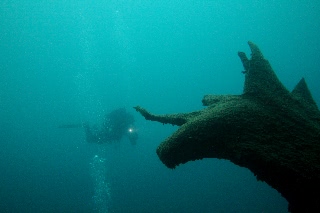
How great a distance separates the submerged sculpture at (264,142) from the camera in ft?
10.4

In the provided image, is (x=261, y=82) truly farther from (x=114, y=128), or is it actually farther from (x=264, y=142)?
(x=114, y=128)

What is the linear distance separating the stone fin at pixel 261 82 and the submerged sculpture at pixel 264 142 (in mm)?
41

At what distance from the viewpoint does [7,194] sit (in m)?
59.3

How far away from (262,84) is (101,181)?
231 feet

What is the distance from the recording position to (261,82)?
5.33 m

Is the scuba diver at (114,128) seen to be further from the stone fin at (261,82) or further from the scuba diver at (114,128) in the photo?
the stone fin at (261,82)

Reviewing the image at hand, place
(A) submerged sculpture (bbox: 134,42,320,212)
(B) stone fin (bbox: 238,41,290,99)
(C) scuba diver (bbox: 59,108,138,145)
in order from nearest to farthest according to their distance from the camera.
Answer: (A) submerged sculpture (bbox: 134,42,320,212) → (B) stone fin (bbox: 238,41,290,99) → (C) scuba diver (bbox: 59,108,138,145)

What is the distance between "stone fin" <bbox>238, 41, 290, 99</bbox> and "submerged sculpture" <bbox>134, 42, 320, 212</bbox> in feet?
0.14

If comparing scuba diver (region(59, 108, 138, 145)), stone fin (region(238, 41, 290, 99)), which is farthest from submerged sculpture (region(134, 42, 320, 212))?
scuba diver (region(59, 108, 138, 145))

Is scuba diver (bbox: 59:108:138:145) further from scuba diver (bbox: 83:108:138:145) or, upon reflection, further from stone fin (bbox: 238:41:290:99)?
stone fin (bbox: 238:41:290:99)

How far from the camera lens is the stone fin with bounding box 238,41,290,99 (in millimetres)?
5071

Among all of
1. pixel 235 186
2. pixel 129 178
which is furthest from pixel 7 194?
pixel 235 186

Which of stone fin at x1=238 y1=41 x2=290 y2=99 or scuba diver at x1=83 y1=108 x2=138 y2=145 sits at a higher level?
scuba diver at x1=83 y1=108 x2=138 y2=145

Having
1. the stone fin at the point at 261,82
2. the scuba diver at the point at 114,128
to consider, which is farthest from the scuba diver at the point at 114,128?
the stone fin at the point at 261,82
